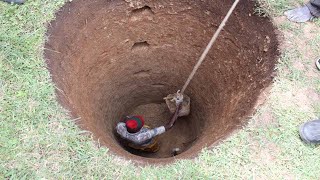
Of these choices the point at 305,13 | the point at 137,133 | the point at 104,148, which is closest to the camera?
the point at 104,148

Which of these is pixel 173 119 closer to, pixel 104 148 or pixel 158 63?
pixel 158 63

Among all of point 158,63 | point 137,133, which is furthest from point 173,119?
point 137,133

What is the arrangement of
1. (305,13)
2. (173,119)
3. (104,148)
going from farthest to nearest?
(173,119)
(305,13)
(104,148)

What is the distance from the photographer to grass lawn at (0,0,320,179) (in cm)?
238

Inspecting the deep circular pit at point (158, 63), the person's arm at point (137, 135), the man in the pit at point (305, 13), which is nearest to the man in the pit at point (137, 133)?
the person's arm at point (137, 135)

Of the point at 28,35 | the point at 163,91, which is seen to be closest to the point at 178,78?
the point at 163,91

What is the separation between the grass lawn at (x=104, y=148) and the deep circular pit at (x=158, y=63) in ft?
0.40

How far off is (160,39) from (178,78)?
558 mm

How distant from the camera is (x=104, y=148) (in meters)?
2.46

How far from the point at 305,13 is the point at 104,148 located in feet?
7.33

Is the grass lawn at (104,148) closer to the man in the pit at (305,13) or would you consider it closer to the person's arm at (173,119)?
the man in the pit at (305,13)

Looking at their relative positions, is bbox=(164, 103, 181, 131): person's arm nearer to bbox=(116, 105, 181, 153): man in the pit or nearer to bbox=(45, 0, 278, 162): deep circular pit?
bbox=(45, 0, 278, 162): deep circular pit

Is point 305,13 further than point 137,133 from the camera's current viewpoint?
No

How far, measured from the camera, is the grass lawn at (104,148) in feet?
7.80
